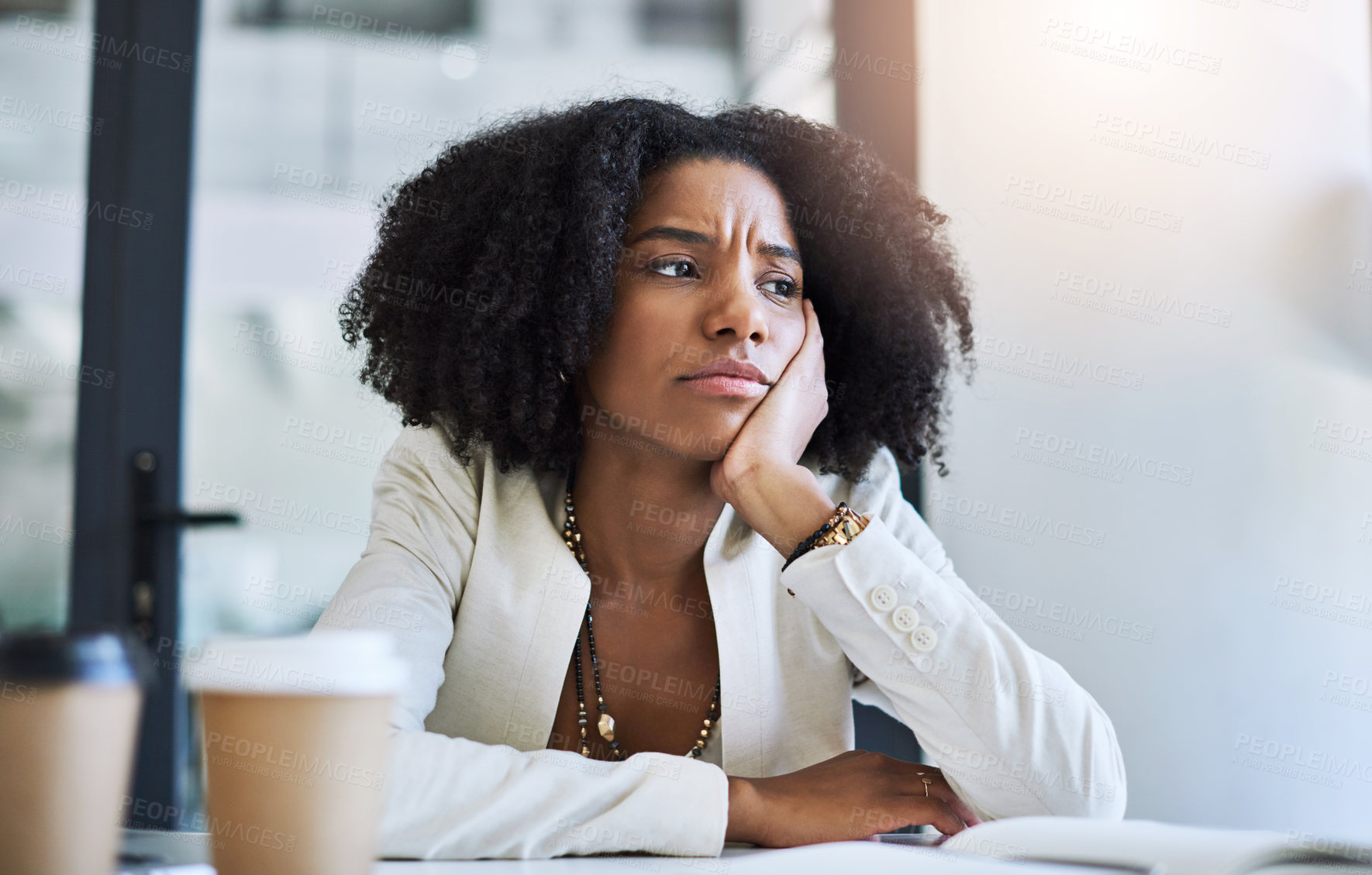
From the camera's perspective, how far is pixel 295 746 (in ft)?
1.69

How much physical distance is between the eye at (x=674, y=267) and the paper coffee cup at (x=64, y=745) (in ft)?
3.77

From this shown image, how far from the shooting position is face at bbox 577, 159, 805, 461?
1.54 metres

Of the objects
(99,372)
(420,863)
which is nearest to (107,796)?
(420,863)

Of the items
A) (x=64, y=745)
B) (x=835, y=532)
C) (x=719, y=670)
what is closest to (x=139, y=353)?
(x=719, y=670)

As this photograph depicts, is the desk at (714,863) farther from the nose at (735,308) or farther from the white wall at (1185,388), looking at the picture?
the white wall at (1185,388)

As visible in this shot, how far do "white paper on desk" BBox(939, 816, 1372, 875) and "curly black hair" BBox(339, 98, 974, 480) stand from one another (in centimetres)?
96

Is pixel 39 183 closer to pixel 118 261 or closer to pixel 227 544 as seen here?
pixel 118 261

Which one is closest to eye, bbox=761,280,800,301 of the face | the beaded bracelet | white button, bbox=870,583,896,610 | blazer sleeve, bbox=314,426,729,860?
the face

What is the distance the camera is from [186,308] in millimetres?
2555

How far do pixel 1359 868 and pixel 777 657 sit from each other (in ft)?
2.96

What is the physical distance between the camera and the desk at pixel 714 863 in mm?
650

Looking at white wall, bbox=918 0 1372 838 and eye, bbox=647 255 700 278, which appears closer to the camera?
eye, bbox=647 255 700 278

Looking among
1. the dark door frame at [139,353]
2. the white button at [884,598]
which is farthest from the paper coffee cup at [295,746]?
the dark door frame at [139,353]

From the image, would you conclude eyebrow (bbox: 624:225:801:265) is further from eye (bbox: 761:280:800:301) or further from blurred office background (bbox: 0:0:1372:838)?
blurred office background (bbox: 0:0:1372:838)
